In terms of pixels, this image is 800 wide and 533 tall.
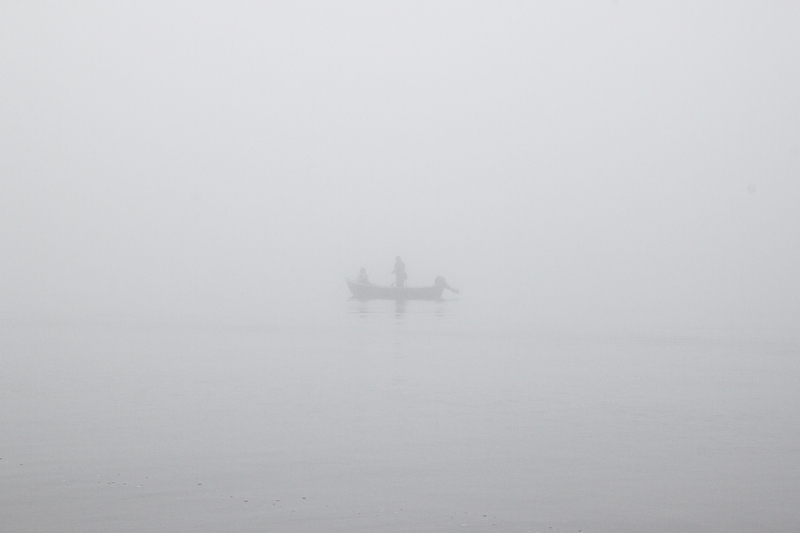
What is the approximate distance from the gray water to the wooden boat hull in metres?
32.7

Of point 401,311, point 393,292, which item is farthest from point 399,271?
point 401,311

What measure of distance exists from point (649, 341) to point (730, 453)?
18.8 metres

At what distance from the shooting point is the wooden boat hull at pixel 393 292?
56.0 m

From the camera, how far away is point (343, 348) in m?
25.2

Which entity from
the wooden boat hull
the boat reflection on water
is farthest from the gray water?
the wooden boat hull

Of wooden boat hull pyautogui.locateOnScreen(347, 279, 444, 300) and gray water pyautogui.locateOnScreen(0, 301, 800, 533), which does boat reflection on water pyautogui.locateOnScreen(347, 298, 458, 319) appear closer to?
wooden boat hull pyautogui.locateOnScreen(347, 279, 444, 300)

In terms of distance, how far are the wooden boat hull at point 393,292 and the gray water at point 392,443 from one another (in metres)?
32.7

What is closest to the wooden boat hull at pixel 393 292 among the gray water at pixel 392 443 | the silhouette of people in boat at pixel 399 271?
the silhouette of people in boat at pixel 399 271

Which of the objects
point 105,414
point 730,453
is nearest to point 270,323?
point 105,414

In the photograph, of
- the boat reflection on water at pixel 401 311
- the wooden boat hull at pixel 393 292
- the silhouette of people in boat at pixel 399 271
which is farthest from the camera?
the silhouette of people in boat at pixel 399 271

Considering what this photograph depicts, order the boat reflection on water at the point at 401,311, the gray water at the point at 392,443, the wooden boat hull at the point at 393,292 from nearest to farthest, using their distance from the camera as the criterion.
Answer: the gray water at the point at 392,443, the boat reflection on water at the point at 401,311, the wooden boat hull at the point at 393,292

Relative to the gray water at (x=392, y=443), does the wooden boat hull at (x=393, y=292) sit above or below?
above

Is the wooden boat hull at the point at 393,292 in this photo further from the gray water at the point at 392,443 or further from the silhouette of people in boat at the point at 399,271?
the gray water at the point at 392,443

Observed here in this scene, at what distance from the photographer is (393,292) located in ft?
184
